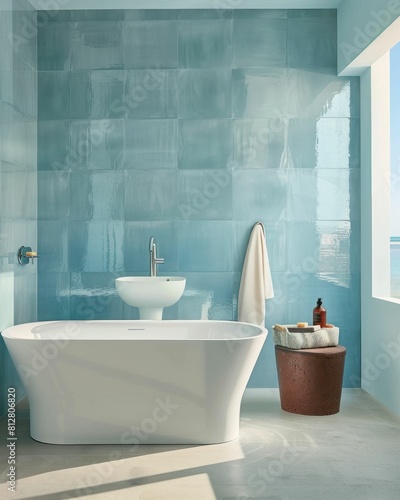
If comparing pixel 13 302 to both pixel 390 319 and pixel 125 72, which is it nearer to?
pixel 125 72

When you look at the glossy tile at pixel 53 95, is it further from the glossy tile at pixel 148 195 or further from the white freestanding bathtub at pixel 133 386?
the white freestanding bathtub at pixel 133 386

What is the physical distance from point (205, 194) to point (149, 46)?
1.25 meters

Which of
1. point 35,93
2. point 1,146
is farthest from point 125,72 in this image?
point 1,146

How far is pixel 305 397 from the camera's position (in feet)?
14.0

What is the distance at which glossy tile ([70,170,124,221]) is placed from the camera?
493 centimetres

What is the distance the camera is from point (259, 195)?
4.94m

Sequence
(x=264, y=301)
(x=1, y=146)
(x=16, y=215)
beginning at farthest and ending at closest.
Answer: (x=264, y=301), (x=16, y=215), (x=1, y=146)

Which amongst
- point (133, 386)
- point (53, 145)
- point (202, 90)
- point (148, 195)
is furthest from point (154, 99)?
point (133, 386)

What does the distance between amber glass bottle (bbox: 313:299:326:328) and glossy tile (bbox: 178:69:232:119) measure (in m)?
1.66

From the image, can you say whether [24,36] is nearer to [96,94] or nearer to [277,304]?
[96,94]

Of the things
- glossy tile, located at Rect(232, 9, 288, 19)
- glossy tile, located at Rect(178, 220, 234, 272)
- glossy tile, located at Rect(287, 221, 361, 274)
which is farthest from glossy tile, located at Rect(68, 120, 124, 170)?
glossy tile, located at Rect(287, 221, 361, 274)

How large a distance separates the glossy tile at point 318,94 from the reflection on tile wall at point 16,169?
80.1 inches

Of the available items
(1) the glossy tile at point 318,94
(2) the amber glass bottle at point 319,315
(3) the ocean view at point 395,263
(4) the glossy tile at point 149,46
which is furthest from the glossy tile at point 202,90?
(3) the ocean view at point 395,263

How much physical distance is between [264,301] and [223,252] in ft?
1.65
